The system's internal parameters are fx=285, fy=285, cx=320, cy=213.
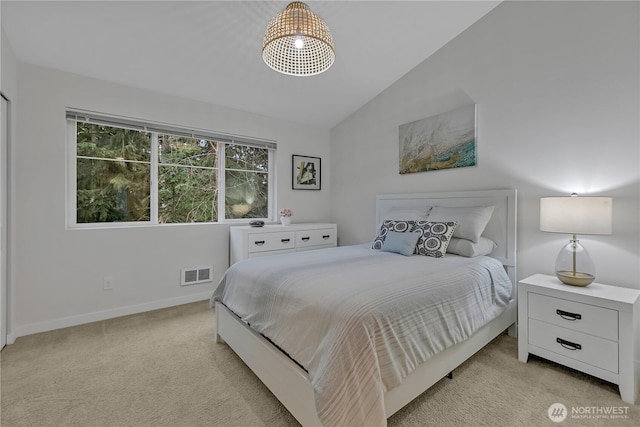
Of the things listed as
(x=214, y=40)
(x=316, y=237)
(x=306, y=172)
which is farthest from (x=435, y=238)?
(x=214, y=40)

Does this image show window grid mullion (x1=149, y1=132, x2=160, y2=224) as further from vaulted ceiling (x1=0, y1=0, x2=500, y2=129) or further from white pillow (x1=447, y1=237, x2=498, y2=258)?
white pillow (x1=447, y1=237, x2=498, y2=258)

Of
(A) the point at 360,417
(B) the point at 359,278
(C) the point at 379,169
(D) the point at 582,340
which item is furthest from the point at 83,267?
(D) the point at 582,340

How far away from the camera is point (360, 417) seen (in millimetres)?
1096

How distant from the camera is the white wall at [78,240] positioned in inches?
92.6

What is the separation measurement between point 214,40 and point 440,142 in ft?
7.70

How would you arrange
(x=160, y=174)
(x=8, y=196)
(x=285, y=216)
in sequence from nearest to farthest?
(x=8, y=196)
(x=160, y=174)
(x=285, y=216)

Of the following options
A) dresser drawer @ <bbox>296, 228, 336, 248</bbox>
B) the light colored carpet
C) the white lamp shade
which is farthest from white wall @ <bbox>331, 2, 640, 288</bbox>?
dresser drawer @ <bbox>296, 228, 336, 248</bbox>

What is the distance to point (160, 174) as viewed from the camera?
310 cm

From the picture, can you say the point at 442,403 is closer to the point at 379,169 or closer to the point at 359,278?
the point at 359,278

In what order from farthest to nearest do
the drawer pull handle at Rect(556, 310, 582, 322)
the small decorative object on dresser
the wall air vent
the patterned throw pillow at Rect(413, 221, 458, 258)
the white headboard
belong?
1. the small decorative object on dresser
2. the wall air vent
3. the white headboard
4. the patterned throw pillow at Rect(413, 221, 458, 258)
5. the drawer pull handle at Rect(556, 310, 582, 322)

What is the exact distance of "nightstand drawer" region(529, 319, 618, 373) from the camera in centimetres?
165

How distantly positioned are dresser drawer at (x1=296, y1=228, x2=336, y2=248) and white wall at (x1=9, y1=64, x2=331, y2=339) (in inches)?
36.8

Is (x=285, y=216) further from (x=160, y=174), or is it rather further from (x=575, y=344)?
(x=575, y=344)

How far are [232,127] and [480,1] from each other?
2743 mm
